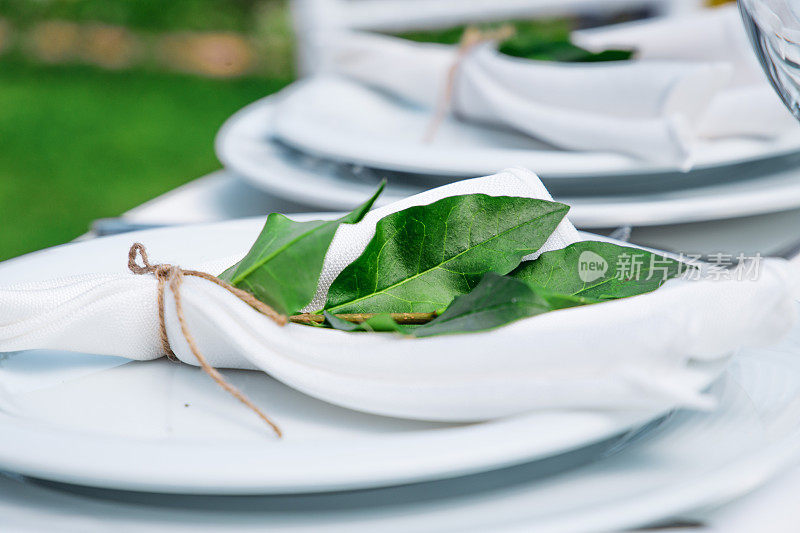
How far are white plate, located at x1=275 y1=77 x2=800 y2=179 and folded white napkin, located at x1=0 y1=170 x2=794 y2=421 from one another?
1.03 ft

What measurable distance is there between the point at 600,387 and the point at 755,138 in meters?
0.48

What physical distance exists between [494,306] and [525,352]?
30 mm

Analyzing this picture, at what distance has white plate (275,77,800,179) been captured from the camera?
2.19ft

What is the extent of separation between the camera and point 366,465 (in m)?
0.30

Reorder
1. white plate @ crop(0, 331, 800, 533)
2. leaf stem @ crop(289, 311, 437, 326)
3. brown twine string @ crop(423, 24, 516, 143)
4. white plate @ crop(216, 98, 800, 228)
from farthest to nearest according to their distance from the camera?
brown twine string @ crop(423, 24, 516, 143), white plate @ crop(216, 98, 800, 228), leaf stem @ crop(289, 311, 437, 326), white plate @ crop(0, 331, 800, 533)

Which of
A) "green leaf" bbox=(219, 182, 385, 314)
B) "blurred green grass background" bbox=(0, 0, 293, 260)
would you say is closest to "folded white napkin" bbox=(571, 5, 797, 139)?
"green leaf" bbox=(219, 182, 385, 314)

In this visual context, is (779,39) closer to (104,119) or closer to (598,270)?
(598,270)

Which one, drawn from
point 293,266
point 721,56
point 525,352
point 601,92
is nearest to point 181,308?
point 293,266

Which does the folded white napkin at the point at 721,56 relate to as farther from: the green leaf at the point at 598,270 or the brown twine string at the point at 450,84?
the green leaf at the point at 598,270

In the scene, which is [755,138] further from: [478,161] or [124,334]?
[124,334]

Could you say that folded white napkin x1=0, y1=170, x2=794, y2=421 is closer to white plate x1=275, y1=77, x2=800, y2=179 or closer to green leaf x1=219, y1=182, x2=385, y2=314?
green leaf x1=219, y1=182, x2=385, y2=314

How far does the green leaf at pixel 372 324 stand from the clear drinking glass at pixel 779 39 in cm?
26

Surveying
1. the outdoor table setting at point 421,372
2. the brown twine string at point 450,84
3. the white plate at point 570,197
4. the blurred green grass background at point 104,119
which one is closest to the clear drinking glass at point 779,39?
the outdoor table setting at point 421,372

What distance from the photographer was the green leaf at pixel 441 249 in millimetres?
432
